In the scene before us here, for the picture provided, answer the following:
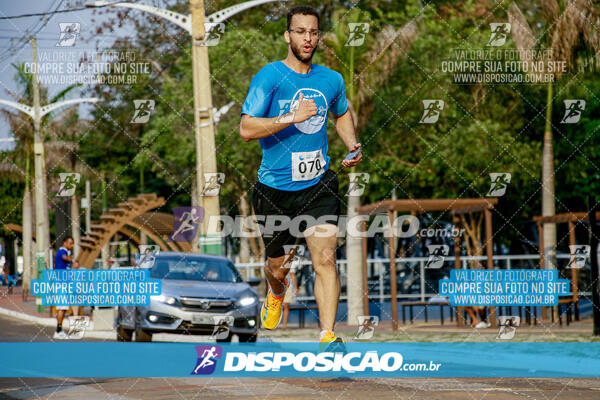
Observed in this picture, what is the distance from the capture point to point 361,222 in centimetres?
2328

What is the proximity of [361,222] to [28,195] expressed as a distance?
27.1 m

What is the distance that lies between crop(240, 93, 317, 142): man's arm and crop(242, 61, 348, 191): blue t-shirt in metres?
0.11

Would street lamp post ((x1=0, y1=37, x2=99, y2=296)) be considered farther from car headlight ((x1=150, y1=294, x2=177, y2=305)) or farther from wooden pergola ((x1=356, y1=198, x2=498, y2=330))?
car headlight ((x1=150, y1=294, x2=177, y2=305))

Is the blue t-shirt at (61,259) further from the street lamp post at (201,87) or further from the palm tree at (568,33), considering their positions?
the palm tree at (568,33)

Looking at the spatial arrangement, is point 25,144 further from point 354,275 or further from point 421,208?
point 421,208

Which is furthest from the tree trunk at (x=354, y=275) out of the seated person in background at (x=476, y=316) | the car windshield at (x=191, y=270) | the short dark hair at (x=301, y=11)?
the short dark hair at (x=301, y=11)

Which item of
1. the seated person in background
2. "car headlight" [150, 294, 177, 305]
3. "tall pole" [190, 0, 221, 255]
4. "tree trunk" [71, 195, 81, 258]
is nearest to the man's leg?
"car headlight" [150, 294, 177, 305]

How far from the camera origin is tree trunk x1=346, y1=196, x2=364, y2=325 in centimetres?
2336

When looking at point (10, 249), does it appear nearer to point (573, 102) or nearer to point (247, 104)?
point (573, 102)

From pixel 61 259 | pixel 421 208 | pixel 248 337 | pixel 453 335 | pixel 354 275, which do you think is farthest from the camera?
pixel 354 275

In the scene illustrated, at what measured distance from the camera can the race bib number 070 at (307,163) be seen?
6.80 meters

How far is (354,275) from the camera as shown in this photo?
933 inches

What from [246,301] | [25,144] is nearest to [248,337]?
[246,301]

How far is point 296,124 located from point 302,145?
15 centimetres
